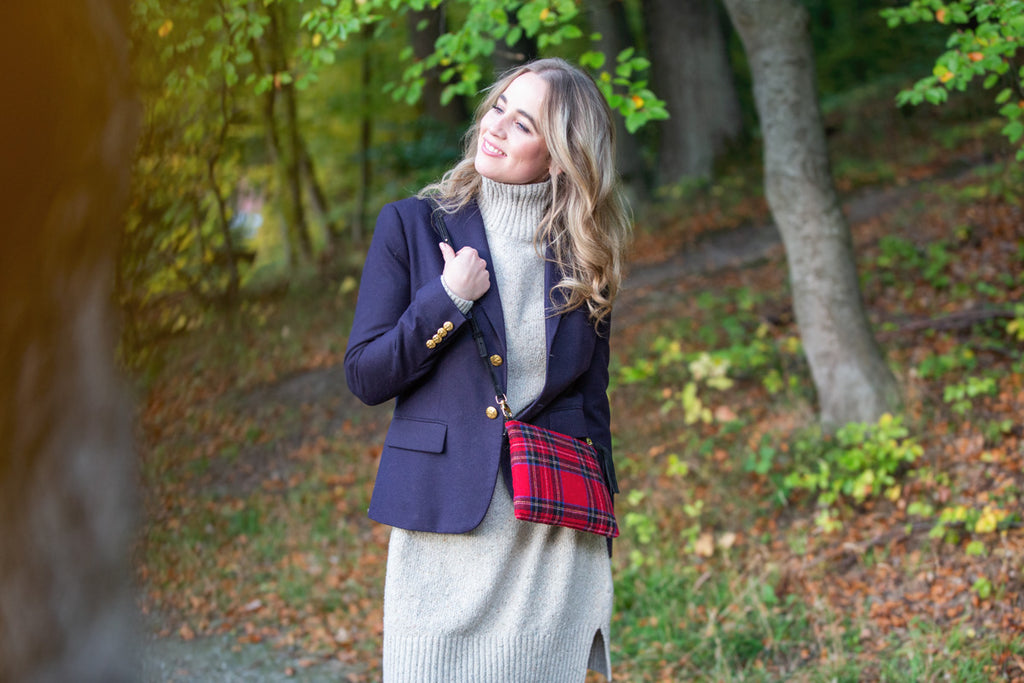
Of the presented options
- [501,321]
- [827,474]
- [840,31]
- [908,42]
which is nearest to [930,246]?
[827,474]

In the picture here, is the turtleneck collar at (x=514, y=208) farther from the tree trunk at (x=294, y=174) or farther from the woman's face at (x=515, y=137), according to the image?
the tree trunk at (x=294, y=174)

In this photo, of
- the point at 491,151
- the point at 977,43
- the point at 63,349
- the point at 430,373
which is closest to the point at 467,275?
the point at 430,373

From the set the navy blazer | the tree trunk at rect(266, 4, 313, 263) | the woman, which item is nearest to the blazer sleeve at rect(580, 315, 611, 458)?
the woman

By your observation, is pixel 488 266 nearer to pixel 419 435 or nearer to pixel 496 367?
pixel 496 367

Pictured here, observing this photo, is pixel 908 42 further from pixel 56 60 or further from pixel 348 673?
pixel 56 60

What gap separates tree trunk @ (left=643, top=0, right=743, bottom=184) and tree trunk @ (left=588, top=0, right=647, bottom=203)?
1.48 ft

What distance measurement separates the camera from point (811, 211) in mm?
5402

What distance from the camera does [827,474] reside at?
195 inches

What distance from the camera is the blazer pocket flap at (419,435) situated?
2254mm

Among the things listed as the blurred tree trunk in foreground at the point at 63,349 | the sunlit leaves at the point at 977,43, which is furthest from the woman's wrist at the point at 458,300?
the sunlit leaves at the point at 977,43

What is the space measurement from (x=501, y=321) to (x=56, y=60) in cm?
135

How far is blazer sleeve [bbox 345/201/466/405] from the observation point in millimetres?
2164

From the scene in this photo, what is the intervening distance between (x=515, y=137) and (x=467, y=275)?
448 mm

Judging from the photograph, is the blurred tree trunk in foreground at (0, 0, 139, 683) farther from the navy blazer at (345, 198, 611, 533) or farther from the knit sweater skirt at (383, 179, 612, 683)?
the knit sweater skirt at (383, 179, 612, 683)
